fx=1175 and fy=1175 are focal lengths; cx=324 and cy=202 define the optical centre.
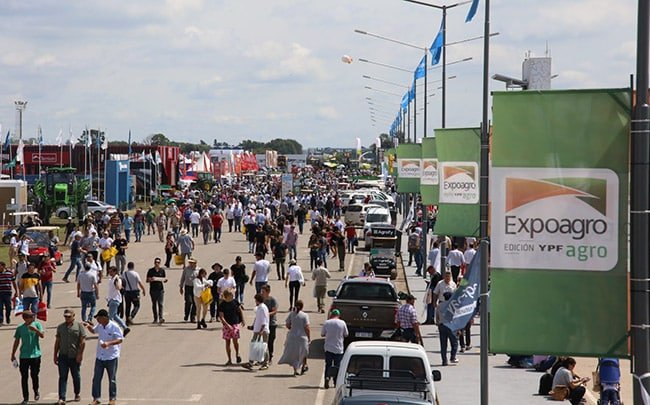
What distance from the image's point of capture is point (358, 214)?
62844 mm

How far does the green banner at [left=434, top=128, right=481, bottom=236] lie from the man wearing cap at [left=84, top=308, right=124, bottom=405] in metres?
7.46

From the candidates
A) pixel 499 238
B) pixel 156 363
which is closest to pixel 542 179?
pixel 499 238

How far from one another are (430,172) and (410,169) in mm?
9696

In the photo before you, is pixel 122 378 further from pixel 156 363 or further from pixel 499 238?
pixel 499 238

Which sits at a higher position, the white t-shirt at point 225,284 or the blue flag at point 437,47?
the blue flag at point 437,47

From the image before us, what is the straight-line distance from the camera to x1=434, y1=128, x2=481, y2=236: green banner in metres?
22.1

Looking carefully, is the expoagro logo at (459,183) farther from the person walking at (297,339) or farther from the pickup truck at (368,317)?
the person walking at (297,339)

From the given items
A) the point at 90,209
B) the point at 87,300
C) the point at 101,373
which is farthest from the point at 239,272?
the point at 90,209

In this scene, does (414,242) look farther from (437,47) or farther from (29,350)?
(29,350)

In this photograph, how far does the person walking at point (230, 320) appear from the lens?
2197cm

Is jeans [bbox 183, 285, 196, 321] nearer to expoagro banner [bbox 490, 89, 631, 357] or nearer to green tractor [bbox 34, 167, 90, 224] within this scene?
expoagro banner [bbox 490, 89, 631, 357]

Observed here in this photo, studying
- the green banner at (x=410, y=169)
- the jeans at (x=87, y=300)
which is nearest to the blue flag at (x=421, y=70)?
the green banner at (x=410, y=169)

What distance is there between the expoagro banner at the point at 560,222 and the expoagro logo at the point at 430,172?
18.9 meters

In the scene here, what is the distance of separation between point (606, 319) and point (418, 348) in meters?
5.71
